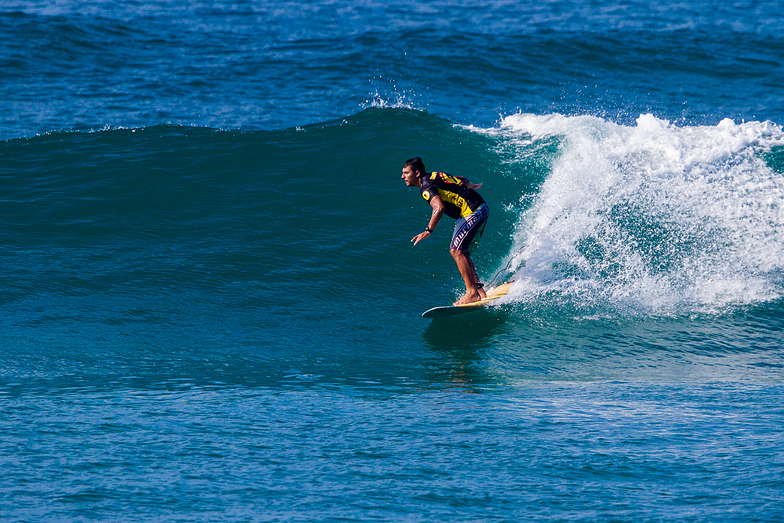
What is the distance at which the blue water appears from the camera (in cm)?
433

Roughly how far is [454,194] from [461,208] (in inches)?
7.5

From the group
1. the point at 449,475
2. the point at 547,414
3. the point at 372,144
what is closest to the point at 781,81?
the point at 372,144

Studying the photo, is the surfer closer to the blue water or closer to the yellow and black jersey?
the yellow and black jersey

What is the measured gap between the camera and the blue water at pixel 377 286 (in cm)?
433

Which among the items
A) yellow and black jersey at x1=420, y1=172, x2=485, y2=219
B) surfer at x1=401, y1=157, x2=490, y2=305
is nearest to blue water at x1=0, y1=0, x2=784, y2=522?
surfer at x1=401, y1=157, x2=490, y2=305

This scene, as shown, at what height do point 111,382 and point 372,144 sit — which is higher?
point 372,144

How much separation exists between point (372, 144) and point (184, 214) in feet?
12.2

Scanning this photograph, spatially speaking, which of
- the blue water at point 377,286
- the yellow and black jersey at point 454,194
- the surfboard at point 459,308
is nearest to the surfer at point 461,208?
the yellow and black jersey at point 454,194

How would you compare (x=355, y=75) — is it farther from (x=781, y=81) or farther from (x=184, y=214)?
(x=781, y=81)

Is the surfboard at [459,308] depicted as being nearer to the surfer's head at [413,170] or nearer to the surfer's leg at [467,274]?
the surfer's leg at [467,274]

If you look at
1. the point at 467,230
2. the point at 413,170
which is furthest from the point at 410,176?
the point at 467,230

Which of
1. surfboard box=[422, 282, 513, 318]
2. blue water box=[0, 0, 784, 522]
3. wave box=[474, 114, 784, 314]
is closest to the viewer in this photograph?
blue water box=[0, 0, 784, 522]

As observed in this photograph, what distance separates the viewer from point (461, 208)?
8109 mm

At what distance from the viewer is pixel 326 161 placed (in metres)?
12.5
